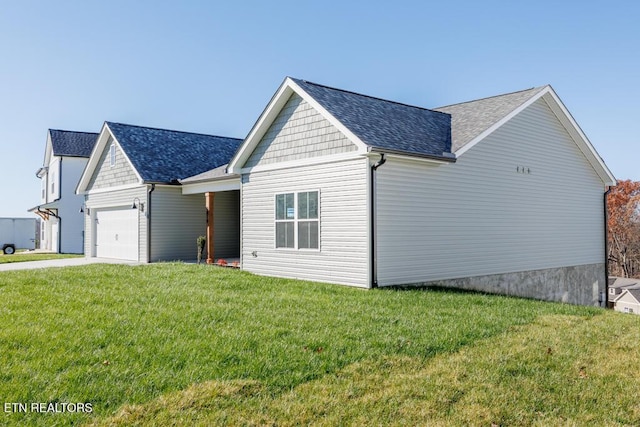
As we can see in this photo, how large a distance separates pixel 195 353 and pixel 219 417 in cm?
167

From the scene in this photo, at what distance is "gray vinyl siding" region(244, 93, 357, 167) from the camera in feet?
40.4

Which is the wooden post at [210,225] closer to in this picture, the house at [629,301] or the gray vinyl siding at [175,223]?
the gray vinyl siding at [175,223]

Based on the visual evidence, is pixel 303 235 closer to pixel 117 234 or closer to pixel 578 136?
pixel 578 136

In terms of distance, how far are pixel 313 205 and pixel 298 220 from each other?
27.0 inches

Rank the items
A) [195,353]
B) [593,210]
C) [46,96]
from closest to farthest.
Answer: [195,353], [46,96], [593,210]

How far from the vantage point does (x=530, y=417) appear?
4.63 m

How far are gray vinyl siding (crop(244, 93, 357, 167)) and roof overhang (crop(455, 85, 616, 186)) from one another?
131 inches

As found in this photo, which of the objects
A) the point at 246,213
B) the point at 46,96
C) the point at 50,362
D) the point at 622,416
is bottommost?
the point at 622,416

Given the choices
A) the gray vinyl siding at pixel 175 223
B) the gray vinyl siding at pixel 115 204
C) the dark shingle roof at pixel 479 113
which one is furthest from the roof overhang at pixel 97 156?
the dark shingle roof at pixel 479 113

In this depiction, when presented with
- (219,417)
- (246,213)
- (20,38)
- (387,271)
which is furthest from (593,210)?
(20,38)

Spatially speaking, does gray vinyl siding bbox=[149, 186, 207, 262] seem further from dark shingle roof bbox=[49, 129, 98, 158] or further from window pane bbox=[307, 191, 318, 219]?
dark shingle roof bbox=[49, 129, 98, 158]

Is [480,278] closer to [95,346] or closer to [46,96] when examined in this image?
[95,346]

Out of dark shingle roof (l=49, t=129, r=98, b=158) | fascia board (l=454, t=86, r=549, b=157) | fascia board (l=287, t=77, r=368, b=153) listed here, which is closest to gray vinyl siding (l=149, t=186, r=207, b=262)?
fascia board (l=287, t=77, r=368, b=153)

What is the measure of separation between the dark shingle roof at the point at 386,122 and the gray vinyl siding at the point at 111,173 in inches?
384
